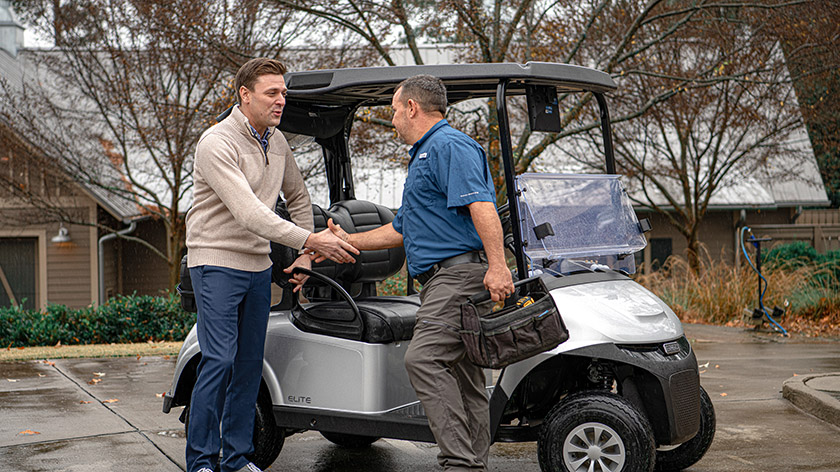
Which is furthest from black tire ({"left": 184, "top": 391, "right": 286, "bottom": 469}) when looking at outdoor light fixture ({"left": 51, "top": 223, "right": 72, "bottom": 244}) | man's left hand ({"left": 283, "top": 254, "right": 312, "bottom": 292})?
outdoor light fixture ({"left": 51, "top": 223, "right": 72, "bottom": 244})

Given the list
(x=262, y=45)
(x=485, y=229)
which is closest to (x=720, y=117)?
(x=262, y=45)

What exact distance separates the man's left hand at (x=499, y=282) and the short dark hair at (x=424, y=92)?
0.79 meters

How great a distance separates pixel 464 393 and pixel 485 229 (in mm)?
811

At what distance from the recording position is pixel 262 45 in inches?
548

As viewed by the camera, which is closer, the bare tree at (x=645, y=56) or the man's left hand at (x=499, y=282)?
the man's left hand at (x=499, y=282)

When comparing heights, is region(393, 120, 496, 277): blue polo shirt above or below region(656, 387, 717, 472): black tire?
above

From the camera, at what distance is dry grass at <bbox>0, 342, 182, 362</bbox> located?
982cm

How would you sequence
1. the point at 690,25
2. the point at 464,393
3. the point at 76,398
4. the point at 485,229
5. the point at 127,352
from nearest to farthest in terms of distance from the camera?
the point at 485,229
the point at 464,393
the point at 76,398
the point at 127,352
the point at 690,25

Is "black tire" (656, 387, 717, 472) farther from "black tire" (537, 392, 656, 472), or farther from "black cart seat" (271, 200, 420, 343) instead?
"black cart seat" (271, 200, 420, 343)

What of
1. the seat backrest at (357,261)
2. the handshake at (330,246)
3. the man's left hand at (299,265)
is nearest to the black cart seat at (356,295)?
the seat backrest at (357,261)

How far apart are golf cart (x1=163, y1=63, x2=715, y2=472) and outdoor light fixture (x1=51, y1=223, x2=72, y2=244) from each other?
568 inches

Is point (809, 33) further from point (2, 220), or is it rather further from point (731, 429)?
point (2, 220)

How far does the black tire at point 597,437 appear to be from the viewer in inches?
160

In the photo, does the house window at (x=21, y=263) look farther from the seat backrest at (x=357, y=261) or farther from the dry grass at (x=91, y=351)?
the seat backrest at (x=357, y=261)
